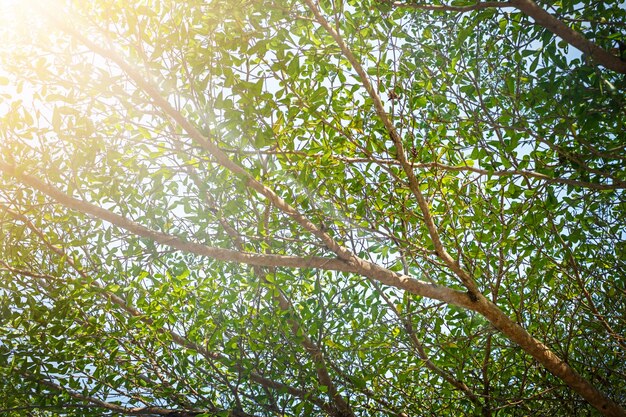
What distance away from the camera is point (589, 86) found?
349 cm

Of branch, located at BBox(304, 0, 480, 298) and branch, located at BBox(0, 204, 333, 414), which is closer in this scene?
branch, located at BBox(304, 0, 480, 298)

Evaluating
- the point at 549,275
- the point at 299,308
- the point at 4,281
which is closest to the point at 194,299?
the point at 299,308

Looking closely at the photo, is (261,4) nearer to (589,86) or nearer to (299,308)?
(589,86)

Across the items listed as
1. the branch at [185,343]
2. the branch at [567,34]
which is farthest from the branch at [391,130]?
the branch at [185,343]

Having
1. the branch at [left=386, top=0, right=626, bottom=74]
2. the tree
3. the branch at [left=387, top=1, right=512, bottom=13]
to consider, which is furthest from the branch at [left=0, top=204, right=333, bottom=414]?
the branch at [left=386, top=0, right=626, bottom=74]

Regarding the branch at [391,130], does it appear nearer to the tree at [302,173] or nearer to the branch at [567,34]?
the tree at [302,173]

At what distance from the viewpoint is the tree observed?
3170 millimetres

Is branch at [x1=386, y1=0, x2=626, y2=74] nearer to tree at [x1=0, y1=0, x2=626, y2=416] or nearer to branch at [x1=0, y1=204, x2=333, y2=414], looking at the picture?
tree at [x1=0, y1=0, x2=626, y2=416]

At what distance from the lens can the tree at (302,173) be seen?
317 cm

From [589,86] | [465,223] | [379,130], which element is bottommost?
[465,223]

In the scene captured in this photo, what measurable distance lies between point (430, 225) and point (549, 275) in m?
1.54

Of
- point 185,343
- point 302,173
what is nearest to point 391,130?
point 302,173

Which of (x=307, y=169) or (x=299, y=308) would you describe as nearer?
(x=307, y=169)

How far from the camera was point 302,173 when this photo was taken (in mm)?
3367
